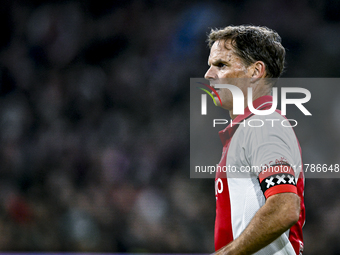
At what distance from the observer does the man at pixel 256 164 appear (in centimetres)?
78

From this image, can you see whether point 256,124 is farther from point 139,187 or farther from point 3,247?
point 3,247

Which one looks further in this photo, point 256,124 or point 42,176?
point 42,176

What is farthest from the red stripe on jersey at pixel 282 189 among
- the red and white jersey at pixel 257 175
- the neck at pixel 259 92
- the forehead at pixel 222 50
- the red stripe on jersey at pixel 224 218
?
the forehead at pixel 222 50

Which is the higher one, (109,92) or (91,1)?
(91,1)

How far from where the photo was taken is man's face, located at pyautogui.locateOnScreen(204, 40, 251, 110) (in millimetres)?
1212

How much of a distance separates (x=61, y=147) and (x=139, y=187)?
3.77 feet

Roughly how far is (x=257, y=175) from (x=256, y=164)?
3cm

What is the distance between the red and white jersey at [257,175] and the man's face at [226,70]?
0.15m

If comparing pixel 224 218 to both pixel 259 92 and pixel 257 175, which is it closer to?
pixel 257 175

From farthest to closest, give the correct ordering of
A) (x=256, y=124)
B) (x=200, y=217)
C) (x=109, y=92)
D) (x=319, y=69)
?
(x=109, y=92), (x=319, y=69), (x=200, y=217), (x=256, y=124)

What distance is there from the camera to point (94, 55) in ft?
14.8

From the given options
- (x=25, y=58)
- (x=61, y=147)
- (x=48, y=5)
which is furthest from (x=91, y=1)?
(x=61, y=147)

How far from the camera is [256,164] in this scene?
86 cm

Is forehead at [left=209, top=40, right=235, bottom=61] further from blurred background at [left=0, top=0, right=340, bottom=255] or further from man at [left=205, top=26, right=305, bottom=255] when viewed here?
blurred background at [left=0, top=0, right=340, bottom=255]
